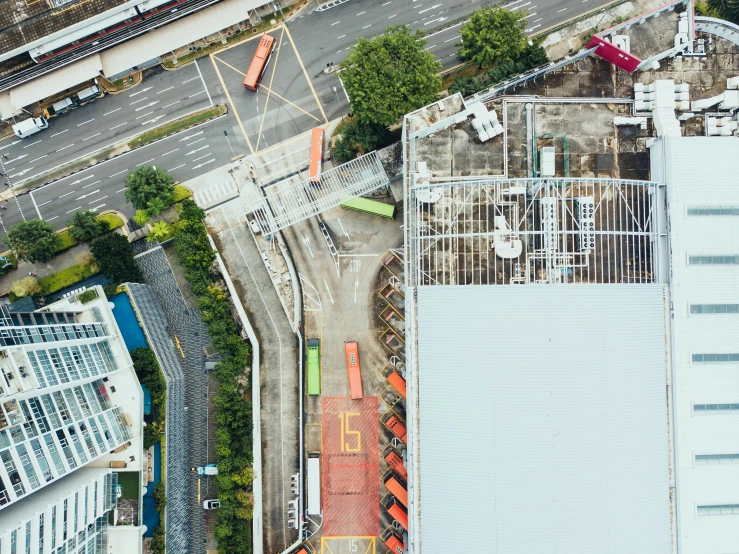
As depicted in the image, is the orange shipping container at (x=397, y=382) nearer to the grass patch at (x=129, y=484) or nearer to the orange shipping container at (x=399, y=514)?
the orange shipping container at (x=399, y=514)

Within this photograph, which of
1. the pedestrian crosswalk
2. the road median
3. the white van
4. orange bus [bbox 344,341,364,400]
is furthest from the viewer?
the road median

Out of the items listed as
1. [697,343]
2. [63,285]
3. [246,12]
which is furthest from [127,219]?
[697,343]

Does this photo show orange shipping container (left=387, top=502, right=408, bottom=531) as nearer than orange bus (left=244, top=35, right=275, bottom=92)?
Yes

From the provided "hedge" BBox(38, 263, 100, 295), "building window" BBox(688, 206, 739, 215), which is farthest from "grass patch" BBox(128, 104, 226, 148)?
"building window" BBox(688, 206, 739, 215)

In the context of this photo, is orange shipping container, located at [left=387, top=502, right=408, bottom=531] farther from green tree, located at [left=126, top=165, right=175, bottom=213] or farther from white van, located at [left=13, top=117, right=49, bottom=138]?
white van, located at [left=13, top=117, right=49, bottom=138]

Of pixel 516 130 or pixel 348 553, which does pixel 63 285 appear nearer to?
pixel 348 553

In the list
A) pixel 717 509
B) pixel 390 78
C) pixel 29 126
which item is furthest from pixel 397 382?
pixel 29 126
